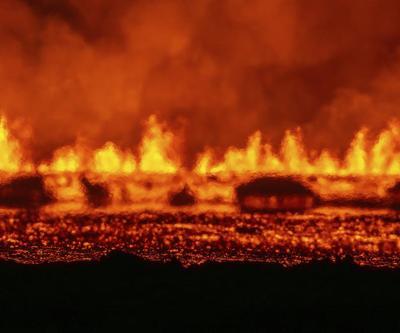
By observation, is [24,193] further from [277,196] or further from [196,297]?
[196,297]

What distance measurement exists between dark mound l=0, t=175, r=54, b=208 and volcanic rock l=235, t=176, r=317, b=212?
890 centimetres

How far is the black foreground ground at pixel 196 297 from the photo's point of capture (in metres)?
13.9

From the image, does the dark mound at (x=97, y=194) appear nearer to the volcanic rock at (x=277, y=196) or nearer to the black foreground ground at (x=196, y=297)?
the volcanic rock at (x=277, y=196)

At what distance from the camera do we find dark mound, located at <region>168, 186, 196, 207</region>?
45.6 metres

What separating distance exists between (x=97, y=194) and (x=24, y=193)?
3029 millimetres

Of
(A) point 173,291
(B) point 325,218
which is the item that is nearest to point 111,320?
(A) point 173,291

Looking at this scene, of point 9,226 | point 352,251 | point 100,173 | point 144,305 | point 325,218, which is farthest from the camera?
point 100,173

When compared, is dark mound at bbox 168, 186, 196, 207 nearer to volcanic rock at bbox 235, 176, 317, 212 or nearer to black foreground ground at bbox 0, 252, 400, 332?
volcanic rock at bbox 235, 176, 317, 212

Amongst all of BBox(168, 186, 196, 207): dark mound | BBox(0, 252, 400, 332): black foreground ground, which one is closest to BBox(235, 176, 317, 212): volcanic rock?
BBox(168, 186, 196, 207): dark mound

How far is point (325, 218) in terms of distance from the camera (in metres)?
39.6

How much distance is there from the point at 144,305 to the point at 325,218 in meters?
25.6

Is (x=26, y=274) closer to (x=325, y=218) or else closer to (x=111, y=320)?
(x=111, y=320)

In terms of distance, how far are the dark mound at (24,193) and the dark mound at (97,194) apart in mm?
2019

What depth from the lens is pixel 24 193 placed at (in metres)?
40.2
